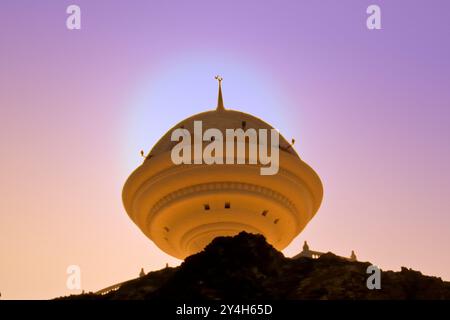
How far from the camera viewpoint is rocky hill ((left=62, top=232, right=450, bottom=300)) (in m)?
13.0

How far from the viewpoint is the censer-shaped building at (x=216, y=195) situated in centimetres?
2366

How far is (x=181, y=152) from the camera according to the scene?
78.2ft

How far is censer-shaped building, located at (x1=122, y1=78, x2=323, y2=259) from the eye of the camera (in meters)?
23.7

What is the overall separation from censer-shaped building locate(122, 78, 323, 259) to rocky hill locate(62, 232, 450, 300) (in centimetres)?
818

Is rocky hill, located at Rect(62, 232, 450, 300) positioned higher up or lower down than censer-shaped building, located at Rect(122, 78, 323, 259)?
lower down

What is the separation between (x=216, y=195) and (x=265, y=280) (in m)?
9.61

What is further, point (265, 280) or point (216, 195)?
point (216, 195)

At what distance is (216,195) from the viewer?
77.4ft

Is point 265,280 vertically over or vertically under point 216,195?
under

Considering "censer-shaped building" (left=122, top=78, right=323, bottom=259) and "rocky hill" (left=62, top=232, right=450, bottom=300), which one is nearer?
"rocky hill" (left=62, top=232, right=450, bottom=300)

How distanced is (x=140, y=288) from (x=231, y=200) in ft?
29.0

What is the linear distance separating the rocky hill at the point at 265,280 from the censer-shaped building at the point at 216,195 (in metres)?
8.18

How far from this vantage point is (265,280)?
14.2 meters
